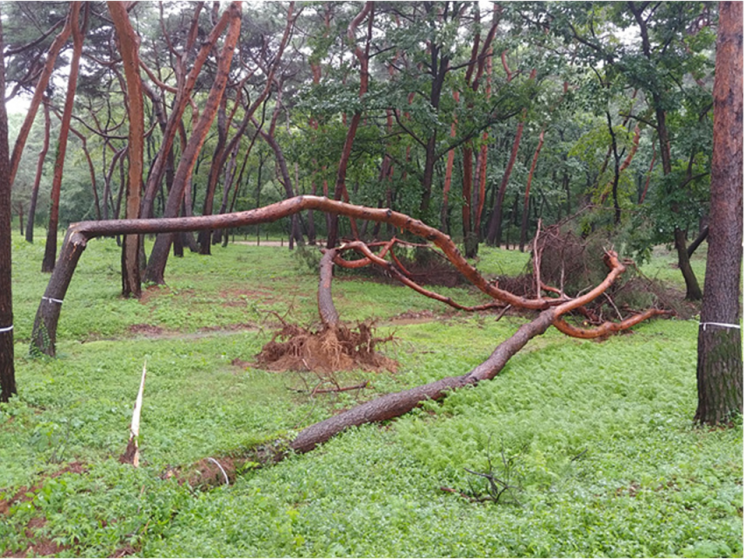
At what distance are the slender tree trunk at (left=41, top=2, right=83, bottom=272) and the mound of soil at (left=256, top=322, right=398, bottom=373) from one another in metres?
8.85

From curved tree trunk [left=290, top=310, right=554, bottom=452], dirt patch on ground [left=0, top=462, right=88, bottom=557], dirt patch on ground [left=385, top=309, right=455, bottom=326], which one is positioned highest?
dirt patch on ground [left=385, top=309, right=455, bottom=326]

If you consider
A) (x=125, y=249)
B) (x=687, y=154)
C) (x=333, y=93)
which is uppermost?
(x=333, y=93)

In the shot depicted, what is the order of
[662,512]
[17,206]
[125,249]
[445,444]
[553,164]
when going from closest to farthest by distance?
[662,512], [445,444], [125,249], [553,164], [17,206]

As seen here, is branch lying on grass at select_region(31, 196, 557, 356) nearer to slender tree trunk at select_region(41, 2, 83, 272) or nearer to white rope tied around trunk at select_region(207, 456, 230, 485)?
white rope tied around trunk at select_region(207, 456, 230, 485)

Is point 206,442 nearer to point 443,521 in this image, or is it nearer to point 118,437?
point 118,437

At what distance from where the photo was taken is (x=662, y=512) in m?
4.04

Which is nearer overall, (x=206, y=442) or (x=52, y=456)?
(x=52, y=456)

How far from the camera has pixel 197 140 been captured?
13.5 meters

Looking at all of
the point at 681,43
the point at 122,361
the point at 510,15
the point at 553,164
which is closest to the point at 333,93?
the point at 510,15

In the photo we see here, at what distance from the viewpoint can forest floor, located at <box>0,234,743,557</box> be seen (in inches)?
153

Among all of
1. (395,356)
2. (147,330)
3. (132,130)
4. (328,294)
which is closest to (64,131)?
(132,130)

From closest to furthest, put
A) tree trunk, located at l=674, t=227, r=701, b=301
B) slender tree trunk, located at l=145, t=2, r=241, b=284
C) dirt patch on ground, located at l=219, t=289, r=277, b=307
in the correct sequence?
slender tree trunk, located at l=145, t=2, r=241, b=284 < dirt patch on ground, located at l=219, t=289, r=277, b=307 < tree trunk, located at l=674, t=227, r=701, b=301

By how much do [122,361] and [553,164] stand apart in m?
28.8

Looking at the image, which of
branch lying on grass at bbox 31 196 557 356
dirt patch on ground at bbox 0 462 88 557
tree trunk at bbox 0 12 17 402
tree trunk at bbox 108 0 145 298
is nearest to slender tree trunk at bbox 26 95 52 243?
tree trunk at bbox 108 0 145 298
